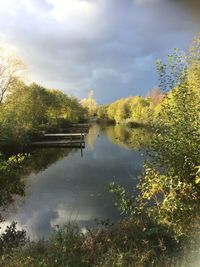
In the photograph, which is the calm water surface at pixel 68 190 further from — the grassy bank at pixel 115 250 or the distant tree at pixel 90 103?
the distant tree at pixel 90 103

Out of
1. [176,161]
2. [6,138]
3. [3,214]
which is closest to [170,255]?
[176,161]

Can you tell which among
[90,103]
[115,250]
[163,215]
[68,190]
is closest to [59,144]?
[68,190]

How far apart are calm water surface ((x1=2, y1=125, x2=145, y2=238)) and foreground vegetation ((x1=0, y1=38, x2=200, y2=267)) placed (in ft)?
3.69

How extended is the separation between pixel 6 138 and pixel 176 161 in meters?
21.0

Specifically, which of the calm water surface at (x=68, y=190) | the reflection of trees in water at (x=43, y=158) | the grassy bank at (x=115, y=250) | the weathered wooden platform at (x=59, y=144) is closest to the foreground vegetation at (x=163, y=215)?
the grassy bank at (x=115, y=250)

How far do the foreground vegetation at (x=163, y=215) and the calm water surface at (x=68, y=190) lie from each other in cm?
113

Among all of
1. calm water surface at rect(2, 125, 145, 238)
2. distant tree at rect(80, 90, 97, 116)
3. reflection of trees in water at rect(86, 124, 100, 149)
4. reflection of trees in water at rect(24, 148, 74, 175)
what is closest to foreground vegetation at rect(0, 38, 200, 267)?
calm water surface at rect(2, 125, 145, 238)

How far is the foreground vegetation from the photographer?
4.92 meters

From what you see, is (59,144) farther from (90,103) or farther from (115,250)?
(90,103)

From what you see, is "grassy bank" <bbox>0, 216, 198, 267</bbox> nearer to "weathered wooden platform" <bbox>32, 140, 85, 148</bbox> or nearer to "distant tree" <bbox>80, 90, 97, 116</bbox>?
"weathered wooden platform" <bbox>32, 140, 85, 148</bbox>

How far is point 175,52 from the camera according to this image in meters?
5.91

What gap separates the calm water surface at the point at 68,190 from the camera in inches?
428

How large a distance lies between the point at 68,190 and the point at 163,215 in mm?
9774

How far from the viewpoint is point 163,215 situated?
601cm
